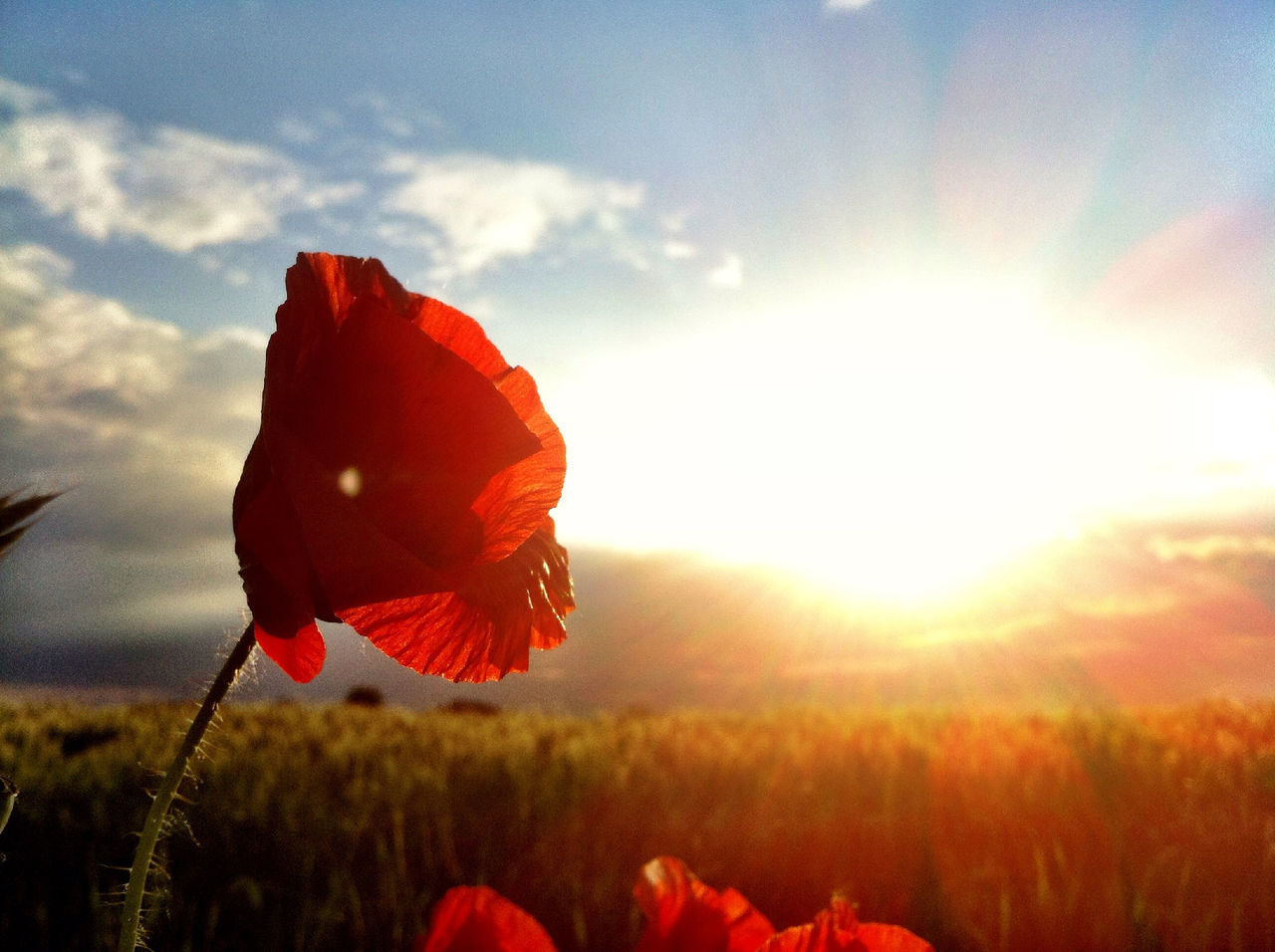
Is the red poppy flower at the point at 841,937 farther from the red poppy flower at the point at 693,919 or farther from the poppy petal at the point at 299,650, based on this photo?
the poppy petal at the point at 299,650

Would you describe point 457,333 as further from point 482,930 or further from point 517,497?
point 482,930

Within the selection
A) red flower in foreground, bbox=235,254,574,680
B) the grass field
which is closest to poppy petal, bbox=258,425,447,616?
red flower in foreground, bbox=235,254,574,680

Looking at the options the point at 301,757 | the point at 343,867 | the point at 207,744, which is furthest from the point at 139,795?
the point at 207,744

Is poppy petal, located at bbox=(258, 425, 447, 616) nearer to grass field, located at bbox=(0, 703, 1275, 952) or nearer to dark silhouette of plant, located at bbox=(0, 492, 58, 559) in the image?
dark silhouette of plant, located at bbox=(0, 492, 58, 559)

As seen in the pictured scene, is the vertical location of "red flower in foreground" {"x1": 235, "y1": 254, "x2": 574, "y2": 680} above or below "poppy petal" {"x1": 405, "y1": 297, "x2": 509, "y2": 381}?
below

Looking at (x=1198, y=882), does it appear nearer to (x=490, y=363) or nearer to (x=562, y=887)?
(x=562, y=887)

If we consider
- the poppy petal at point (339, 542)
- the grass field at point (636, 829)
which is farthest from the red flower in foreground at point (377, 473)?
the grass field at point (636, 829)
